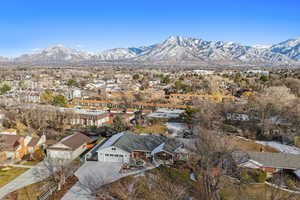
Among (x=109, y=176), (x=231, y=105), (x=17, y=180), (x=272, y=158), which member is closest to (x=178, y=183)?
(x=109, y=176)

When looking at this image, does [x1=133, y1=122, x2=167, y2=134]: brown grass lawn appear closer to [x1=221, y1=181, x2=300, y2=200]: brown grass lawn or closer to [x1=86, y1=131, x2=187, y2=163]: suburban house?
[x1=86, y1=131, x2=187, y2=163]: suburban house

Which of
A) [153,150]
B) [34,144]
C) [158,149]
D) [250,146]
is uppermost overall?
[158,149]

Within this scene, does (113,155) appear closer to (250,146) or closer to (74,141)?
(74,141)

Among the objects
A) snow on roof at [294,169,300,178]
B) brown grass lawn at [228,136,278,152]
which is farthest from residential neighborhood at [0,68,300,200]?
snow on roof at [294,169,300,178]

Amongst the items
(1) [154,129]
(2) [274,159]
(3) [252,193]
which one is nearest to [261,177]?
(3) [252,193]

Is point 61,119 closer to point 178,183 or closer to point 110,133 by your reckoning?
point 110,133

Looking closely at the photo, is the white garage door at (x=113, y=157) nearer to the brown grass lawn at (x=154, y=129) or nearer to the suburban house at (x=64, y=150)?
the suburban house at (x=64, y=150)
